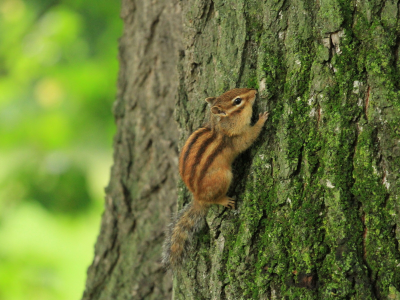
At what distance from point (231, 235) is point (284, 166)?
1.54 ft

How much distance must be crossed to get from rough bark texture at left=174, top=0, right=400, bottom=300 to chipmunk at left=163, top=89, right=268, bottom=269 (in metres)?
0.07

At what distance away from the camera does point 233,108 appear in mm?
2449

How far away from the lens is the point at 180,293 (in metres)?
2.54

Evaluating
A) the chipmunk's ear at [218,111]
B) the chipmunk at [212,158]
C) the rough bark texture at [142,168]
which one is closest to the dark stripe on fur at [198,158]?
the chipmunk at [212,158]

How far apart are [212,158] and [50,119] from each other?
2519 millimetres

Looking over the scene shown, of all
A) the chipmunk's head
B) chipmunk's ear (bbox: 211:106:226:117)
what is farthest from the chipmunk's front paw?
chipmunk's ear (bbox: 211:106:226:117)

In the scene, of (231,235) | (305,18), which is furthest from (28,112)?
(305,18)

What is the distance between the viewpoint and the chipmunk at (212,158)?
7.73 ft

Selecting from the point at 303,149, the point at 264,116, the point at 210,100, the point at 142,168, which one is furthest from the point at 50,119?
the point at 303,149

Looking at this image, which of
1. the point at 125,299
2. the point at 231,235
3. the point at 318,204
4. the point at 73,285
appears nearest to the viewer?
the point at 318,204

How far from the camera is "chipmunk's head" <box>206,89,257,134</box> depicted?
93.5 inches

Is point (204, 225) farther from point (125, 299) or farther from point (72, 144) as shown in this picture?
point (72, 144)

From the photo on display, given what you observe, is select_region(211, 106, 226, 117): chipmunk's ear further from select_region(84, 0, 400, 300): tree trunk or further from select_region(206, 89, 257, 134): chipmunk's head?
select_region(84, 0, 400, 300): tree trunk

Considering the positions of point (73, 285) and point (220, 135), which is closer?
point (220, 135)
